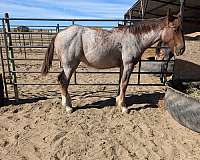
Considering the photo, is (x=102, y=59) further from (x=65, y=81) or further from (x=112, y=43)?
(x=65, y=81)

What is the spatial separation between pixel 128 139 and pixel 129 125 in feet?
1.61

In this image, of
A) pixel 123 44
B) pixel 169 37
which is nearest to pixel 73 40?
pixel 123 44

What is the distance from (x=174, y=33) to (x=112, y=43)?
1.15 m

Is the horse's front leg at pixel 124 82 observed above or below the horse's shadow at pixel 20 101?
above

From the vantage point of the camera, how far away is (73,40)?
4.39m

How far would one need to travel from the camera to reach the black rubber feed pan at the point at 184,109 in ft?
12.2

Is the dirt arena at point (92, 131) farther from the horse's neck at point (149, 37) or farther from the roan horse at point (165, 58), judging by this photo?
the horse's neck at point (149, 37)

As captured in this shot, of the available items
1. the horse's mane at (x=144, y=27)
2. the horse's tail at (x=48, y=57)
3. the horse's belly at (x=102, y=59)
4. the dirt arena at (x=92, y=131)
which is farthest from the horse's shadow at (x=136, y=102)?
the horse's mane at (x=144, y=27)

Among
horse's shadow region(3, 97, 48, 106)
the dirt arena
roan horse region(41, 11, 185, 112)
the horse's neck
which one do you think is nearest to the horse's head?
roan horse region(41, 11, 185, 112)

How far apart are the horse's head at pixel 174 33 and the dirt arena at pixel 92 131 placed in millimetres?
1224

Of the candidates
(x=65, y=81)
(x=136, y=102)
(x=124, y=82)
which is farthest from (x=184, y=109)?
(x=65, y=81)

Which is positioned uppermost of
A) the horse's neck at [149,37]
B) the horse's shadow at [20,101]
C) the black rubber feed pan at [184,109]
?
the horse's neck at [149,37]

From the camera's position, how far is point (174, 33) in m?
4.45

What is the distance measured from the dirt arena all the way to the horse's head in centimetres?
122
